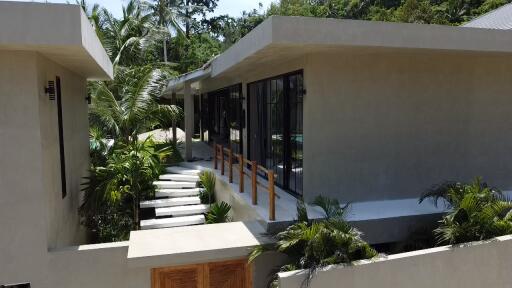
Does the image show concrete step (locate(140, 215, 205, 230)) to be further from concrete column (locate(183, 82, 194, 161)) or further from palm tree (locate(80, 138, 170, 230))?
concrete column (locate(183, 82, 194, 161))

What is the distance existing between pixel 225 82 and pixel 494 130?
8.55 metres

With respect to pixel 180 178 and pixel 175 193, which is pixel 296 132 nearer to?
pixel 175 193

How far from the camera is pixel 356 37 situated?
22.5 ft

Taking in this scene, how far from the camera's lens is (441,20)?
3328 centimetres

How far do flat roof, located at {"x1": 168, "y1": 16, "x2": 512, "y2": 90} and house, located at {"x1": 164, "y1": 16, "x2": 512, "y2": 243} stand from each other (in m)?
0.02

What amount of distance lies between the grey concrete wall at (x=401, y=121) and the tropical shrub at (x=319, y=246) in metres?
2.11

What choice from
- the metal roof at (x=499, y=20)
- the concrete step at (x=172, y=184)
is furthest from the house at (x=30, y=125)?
the metal roof at (x=499, y=20)

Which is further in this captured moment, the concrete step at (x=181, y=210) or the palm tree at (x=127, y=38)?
the palm tree at (x=127, y=38)

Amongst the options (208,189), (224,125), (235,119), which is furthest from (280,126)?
(224,125)

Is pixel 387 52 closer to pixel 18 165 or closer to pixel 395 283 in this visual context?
pixel 395 283

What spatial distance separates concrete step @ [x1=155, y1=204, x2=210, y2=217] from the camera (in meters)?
9.69

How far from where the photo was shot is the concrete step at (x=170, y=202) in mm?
9930

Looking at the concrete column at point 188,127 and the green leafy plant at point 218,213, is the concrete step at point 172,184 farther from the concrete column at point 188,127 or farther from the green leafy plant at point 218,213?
the concrete column at point 188,127

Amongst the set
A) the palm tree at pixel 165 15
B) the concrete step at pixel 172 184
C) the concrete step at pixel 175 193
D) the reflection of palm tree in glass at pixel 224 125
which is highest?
the palm tree at pixel 165 15
